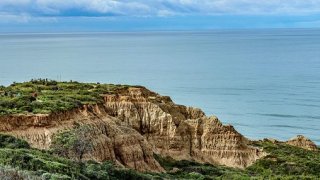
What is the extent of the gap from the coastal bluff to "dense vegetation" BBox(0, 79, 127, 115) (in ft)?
3.60

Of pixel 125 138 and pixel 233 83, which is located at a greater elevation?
pixel 233 83

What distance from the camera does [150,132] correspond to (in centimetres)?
6109

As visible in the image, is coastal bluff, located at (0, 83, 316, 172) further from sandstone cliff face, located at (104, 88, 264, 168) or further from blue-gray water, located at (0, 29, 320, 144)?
blue-gray water, located at (0, 29, 320, 144)

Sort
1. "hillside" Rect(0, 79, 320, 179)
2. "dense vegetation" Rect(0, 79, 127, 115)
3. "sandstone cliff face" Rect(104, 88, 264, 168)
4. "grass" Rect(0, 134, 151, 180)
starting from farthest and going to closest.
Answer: "sandstone cliff face" Rect(104, 88, 264, 168), "dense vegetation" Rect(0, 79, 127, 115), "hillside" Rect(0, 79, 320, 179), "grass" Rect(0, 134, 151, 180)

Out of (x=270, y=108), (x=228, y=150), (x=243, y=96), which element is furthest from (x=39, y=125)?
(x=243, y=96)

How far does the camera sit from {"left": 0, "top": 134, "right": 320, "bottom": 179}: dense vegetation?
102 ft

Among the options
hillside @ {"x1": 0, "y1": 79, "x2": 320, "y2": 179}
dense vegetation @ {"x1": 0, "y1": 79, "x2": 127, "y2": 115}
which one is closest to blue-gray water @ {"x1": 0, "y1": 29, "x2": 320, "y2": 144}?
hillside @ {"x1": 0, "y1": 79, "x2": 320, "y2": 179}

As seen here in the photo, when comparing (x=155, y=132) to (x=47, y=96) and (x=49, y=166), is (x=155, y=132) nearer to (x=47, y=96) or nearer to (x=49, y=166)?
(x=47, y=96)

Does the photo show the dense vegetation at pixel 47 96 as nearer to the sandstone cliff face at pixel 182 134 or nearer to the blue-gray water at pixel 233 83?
the sandstone cliff face at pixel 182 134

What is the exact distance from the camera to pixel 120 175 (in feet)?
134

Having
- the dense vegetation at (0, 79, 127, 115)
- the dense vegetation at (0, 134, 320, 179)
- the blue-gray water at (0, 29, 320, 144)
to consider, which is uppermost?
the blue-gray water at (0, 29, 320, 144)

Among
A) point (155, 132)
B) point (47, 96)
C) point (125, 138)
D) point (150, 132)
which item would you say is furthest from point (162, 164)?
point (47, 96)

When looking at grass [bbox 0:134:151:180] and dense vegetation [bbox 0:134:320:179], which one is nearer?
grass [bbox 0:134:151:180]

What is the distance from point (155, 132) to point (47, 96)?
12.7 m
